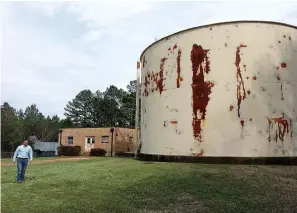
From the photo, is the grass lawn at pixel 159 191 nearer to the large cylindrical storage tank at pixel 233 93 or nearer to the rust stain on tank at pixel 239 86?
the large cylindrical storage tank at pixel 233 93

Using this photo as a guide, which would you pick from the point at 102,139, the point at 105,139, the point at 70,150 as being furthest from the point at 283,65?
the point at 70,150

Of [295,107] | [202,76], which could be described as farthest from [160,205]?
[295,107]

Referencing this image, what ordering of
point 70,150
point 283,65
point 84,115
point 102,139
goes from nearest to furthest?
point 283,65 < point 70,150 < point 102,139 < point 84,115

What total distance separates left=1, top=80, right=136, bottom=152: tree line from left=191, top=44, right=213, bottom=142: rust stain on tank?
2021 inches

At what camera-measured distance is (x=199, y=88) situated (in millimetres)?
15992

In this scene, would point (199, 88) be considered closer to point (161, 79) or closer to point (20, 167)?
point (161, 79)

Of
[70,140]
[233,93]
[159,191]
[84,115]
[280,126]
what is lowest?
[159,191]

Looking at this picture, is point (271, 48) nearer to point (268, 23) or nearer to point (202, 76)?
point (268, 23)

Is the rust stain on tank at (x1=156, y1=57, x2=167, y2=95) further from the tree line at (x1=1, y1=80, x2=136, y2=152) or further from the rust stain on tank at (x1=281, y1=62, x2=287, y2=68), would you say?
the tree line at (x1=1, y1=80, x2=136, y2=152)

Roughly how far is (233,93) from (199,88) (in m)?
1.62

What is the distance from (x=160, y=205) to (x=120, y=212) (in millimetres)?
1226

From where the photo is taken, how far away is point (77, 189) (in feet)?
33.6

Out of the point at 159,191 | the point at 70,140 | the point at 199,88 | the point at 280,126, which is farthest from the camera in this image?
the point at 70,140

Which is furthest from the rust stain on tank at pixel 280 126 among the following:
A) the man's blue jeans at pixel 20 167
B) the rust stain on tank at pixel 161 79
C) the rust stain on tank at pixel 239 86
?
the man's blue jeans at pixel 20 167
